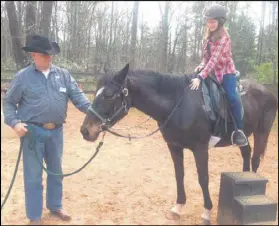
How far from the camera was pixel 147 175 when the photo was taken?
5266 millimetres

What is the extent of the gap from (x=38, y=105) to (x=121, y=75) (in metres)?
0.87

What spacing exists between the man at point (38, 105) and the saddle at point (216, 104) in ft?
4.42

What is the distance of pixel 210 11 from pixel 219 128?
1311 millimetres

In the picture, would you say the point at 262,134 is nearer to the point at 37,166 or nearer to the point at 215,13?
the point at 215,13

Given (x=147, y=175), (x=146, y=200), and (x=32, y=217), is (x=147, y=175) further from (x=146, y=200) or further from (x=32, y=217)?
(x=32, y=217)

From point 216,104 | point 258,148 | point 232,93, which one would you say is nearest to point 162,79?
point 216,104

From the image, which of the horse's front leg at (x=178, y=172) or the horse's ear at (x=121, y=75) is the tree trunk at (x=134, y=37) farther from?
the horse's ear at (x=121, y=75)

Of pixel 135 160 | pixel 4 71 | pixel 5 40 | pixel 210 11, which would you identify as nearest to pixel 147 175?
pixel 135 160

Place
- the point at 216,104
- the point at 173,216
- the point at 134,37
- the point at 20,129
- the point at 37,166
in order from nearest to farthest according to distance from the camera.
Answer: the point at 20,129 < the point at 37,166 < the point at 216,104 < the point at 173,216 < the point at 134,37

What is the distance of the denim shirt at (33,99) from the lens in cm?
310

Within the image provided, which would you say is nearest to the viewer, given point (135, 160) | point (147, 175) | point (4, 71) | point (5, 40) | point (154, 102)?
point (154, 102)

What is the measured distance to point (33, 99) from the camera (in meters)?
3.12

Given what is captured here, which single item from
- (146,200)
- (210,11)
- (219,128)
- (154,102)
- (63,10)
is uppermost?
(63,10)

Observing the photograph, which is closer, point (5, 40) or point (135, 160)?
point (135, 160)
